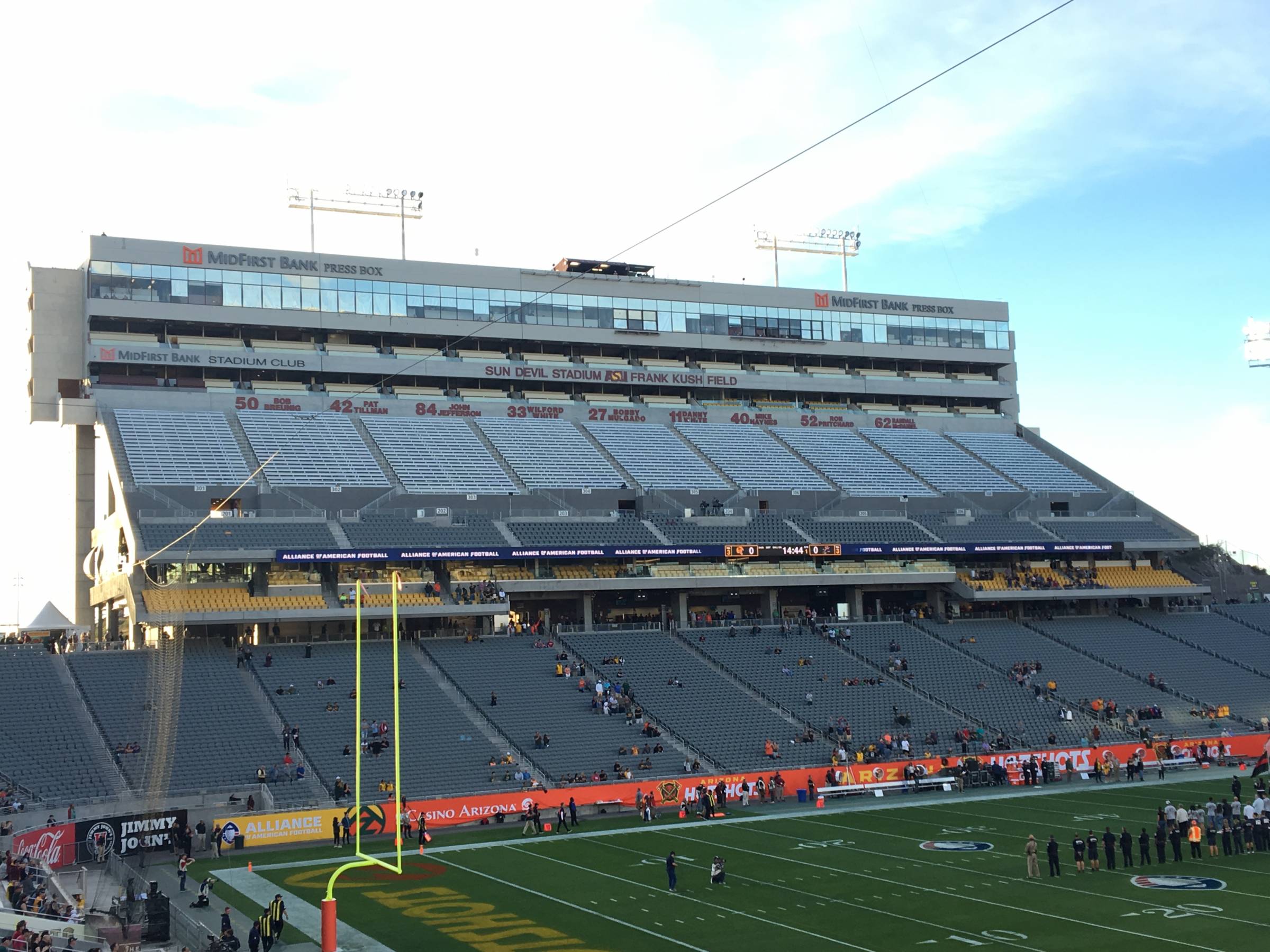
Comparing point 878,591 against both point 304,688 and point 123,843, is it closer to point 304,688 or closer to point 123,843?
point 304,688

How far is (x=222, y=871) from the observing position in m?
32.7

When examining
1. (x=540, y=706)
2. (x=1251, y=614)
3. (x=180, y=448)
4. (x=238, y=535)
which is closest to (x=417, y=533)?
(x=238, y=535)

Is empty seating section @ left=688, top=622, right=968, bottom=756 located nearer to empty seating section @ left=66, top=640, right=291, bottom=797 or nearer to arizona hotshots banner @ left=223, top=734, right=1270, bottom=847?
arizona hotshots banner @ left=223, top=734, right=1270, bottom=847

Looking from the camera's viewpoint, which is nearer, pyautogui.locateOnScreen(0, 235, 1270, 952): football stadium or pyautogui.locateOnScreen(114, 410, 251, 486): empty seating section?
pyautogui.locateOnScreen(0, 235, 1270, 952): football stadium

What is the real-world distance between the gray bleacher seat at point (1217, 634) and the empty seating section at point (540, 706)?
29.8 m

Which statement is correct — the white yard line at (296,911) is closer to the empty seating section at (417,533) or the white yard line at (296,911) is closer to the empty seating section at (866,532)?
the empty seating section at (417,533)

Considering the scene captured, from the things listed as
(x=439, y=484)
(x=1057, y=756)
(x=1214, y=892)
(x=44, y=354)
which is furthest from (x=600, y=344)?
(x=1214, y=892)

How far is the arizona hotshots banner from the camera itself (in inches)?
1448

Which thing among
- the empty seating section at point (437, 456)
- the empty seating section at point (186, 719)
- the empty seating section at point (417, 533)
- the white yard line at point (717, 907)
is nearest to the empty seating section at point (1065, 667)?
the empty seating section at point (417, 533)

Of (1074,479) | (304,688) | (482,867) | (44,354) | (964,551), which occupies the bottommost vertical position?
(482,867)

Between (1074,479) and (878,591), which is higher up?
(1074,479)

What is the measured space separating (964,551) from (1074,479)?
15128 mm

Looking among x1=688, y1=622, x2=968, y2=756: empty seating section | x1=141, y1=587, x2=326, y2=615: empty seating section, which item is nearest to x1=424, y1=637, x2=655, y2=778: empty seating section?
x1=141, y1=587, x2=326, y2=615: empty seating section

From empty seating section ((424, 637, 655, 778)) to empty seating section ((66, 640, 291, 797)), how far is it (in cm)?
754
